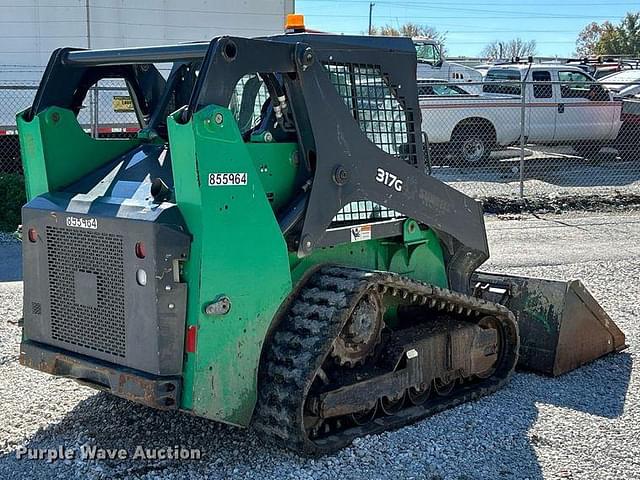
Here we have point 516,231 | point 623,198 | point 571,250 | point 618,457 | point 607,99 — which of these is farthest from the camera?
point 607,99

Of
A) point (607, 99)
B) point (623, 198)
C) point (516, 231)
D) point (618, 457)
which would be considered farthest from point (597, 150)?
point (618, 457)

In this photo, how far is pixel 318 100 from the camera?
5031 millimetres

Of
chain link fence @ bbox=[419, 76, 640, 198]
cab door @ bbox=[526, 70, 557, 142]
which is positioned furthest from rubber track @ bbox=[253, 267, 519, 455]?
cab door @ bbox=[526, 70, 557, 142]

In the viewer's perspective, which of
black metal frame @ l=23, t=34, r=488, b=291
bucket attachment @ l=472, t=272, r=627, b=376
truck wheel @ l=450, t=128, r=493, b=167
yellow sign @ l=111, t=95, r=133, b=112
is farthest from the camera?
truck wheel @ l=450, t=128, r=493, b=167

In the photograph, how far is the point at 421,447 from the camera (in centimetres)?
512

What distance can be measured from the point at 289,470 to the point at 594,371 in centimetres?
292

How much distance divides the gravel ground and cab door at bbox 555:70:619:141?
1220 cm

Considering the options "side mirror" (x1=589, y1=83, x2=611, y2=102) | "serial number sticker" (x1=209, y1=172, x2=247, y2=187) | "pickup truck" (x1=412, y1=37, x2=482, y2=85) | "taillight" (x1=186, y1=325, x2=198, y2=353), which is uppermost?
"pickup truck" (x1=412, y1=37, x2=482, y2=85)

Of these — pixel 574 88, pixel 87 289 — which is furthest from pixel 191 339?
pixel 574 88

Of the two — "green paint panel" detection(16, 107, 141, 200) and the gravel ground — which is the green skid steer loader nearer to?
"green paint panel" detection(16, 107, 141, 200)

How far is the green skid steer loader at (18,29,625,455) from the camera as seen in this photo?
451cm

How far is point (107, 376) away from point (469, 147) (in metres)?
14.1

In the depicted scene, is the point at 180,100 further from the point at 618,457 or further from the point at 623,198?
the point at 623,198

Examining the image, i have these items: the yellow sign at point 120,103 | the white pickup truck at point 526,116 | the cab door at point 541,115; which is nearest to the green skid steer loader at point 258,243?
the yellow sign at point 120,103
